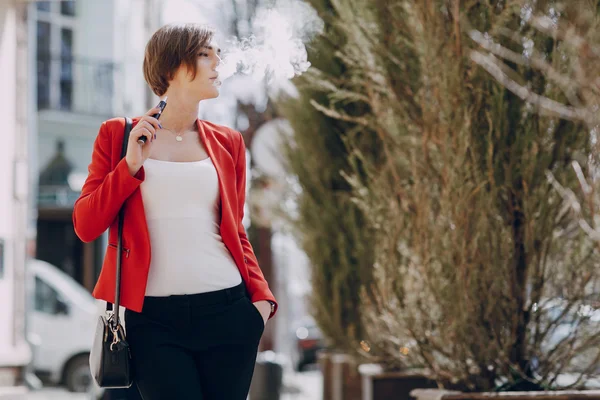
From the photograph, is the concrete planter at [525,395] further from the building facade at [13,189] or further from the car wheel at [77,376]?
the car wheel at [77,376]

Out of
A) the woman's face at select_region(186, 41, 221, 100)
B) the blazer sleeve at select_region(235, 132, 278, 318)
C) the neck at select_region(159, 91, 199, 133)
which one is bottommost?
the blazer sleeve at select_region(235, 132, 278, 318)

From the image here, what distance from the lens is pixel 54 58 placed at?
23734 millimetres

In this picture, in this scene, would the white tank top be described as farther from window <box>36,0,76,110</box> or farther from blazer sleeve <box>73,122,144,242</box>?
window <box>36,0,76,110</box>

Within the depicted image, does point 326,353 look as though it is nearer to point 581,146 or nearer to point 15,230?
→ point 15,230

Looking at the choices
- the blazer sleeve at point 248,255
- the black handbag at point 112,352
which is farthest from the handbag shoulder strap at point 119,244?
the blazer sleeve at point 248,255

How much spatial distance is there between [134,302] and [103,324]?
0.38 ft

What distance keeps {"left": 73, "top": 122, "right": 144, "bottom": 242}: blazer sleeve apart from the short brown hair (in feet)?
0.86

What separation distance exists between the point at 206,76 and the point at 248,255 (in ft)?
1.89

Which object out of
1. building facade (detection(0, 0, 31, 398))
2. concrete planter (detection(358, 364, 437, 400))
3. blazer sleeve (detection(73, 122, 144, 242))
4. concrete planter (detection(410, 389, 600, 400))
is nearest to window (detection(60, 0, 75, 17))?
building facade (detection(0, 0, 31, 398))

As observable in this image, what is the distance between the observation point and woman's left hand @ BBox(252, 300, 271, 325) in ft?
10.8

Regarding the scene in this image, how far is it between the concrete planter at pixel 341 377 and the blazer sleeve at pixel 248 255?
5.05 m

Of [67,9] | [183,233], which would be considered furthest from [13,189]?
[67,9]

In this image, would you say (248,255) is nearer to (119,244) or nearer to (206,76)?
(119,244)

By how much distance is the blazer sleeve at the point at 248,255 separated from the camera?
3344 millimetres
